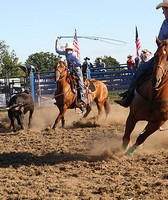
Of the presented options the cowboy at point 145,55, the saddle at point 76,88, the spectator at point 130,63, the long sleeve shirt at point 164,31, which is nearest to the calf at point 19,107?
the saddle at point 76,88

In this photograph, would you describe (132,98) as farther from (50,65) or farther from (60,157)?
(50,65)

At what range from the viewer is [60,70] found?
1184 cm

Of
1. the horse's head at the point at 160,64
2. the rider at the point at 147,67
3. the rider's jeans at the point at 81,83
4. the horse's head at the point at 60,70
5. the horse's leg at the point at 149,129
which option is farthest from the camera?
→ the rider's jeans at the point at 81,83

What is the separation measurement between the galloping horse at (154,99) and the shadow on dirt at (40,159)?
669 mm

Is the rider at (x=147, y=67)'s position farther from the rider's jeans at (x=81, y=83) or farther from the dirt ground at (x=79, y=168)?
the rider's jeans at (x=81, y=83)

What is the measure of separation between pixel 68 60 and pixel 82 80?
2.97 feet

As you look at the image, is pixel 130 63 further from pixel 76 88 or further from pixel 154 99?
pixel 154 99

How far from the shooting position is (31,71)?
19328 mm

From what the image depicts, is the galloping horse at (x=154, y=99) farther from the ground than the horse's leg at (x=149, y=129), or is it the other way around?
the galloping horse at (x=154, y=99)

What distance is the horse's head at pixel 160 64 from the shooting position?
6.27 m

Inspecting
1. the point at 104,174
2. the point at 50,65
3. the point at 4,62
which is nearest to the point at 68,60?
the point at 104,174

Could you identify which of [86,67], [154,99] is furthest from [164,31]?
[86,67]

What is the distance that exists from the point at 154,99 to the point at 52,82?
14.2 m

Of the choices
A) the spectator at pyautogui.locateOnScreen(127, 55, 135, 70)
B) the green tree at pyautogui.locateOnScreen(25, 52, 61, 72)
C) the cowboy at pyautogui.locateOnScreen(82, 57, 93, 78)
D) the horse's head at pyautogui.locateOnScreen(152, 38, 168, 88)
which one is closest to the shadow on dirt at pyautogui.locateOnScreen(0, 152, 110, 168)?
the horse's head at pyautogui.locateOnScreen(152, 38, 168, 88)
